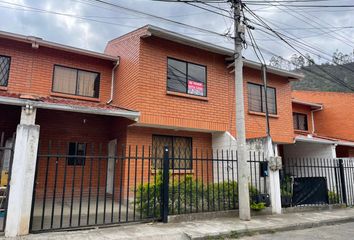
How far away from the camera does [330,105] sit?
19.5 metres

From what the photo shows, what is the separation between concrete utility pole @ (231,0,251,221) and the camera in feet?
27.1

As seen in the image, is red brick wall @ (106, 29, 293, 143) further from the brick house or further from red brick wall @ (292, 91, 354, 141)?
red brick wall @ (292, 91, 354, 141)

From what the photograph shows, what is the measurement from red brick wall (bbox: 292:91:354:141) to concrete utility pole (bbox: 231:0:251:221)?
43.4 feet

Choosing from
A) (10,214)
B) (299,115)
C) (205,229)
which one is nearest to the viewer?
(10,214)

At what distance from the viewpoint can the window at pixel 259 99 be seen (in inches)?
528

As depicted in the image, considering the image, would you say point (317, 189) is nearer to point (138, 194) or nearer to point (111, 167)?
point (138, 194)

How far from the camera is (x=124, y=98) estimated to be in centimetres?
1121

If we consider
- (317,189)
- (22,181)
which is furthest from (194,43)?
(22,181)

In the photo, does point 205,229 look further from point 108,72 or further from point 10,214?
point 108,72

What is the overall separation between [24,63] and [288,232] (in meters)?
10.5

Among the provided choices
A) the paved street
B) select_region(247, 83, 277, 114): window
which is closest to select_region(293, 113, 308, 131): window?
select_region(247, 83, 277, 114): window

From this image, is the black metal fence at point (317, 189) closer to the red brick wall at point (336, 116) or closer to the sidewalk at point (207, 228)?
the sidewalk at point (207, 228)

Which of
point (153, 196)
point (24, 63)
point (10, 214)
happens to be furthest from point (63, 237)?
point (24, 63)

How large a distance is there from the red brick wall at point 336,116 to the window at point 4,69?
18.4 m
